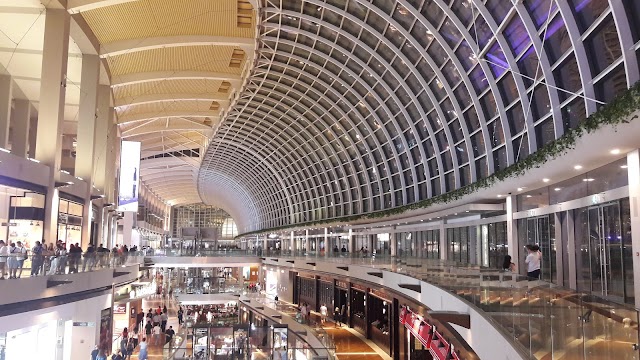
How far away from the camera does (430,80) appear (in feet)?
90.2

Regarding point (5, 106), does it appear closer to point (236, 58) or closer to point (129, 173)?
point (129, 173)

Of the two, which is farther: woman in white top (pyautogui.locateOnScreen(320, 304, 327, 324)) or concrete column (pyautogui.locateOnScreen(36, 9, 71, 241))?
woman in white top (pyautogui.locateOnScreen(320, 304, 327, 324))

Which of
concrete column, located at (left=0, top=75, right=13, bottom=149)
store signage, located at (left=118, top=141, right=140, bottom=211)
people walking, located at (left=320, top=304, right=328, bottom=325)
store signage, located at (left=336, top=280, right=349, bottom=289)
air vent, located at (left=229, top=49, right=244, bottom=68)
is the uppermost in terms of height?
air vent, located at (left=229, top=49, right=244, bottom=68)

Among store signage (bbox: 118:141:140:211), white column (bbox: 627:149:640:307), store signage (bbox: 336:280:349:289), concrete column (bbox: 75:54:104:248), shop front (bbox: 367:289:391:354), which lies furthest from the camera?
store signage (bbox: 118:141:140:211)

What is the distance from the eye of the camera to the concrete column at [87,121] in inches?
1128

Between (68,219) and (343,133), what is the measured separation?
21.5m

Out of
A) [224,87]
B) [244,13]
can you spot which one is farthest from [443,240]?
[224,87]

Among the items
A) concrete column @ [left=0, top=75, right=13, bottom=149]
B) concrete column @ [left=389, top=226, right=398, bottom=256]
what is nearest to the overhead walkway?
concrete column @ [left=0, top=75, right=13, bottom=149]

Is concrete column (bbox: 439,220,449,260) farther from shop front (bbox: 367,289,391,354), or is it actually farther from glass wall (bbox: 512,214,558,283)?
glass wall (bbox: 512,214,558,283)

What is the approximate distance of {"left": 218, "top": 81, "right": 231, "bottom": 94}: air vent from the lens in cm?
4158

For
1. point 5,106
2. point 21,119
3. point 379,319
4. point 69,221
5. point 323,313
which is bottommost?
point 323,313

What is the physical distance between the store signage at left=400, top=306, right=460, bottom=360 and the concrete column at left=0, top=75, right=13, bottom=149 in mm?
21009

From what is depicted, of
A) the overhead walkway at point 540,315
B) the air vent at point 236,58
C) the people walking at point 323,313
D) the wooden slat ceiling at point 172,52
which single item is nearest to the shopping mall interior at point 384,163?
the overhead walkway at point 540,315

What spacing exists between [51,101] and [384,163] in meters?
22.1
